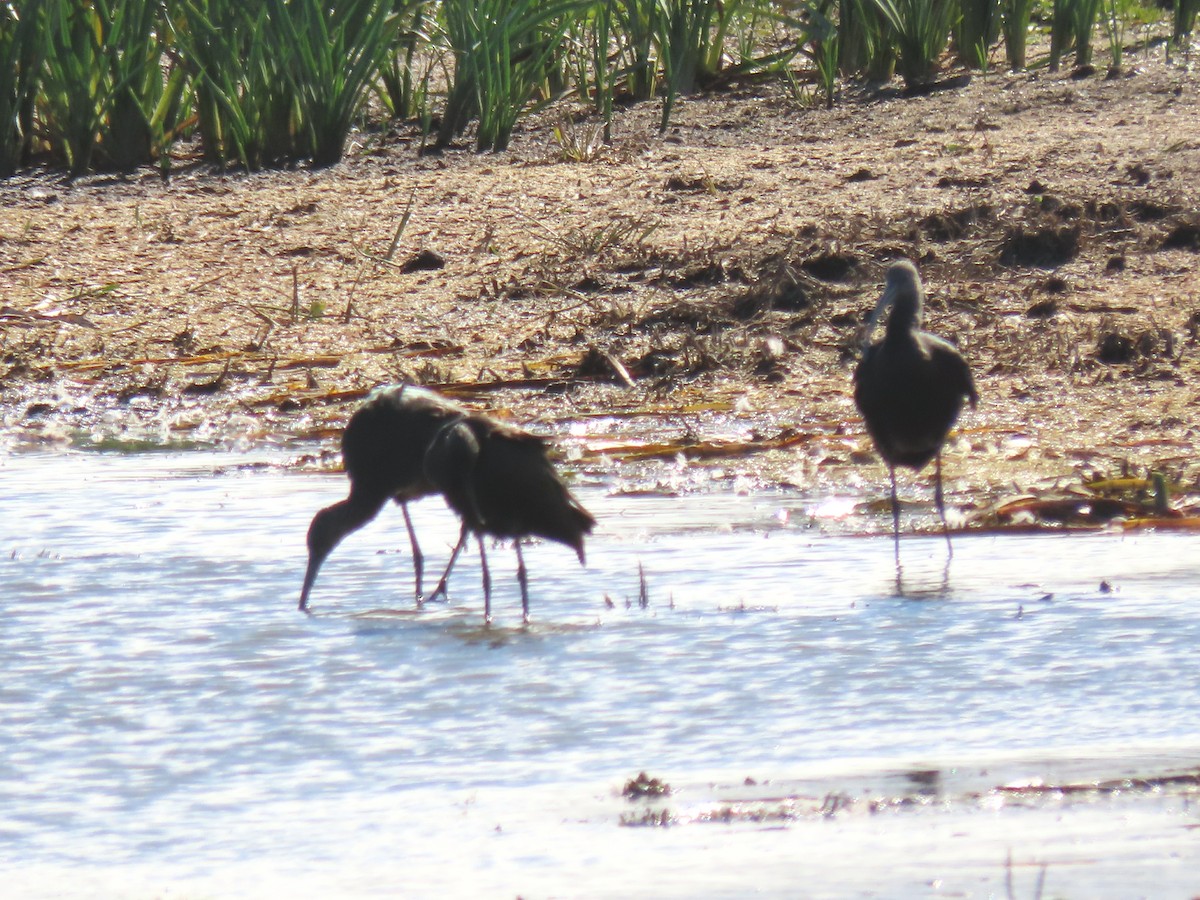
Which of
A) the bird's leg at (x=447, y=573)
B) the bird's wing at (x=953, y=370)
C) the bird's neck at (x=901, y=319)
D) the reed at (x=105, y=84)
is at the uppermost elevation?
the reed at (x=105, y=84)

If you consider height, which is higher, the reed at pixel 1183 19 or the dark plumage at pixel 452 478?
the reed at pixel 1183 19

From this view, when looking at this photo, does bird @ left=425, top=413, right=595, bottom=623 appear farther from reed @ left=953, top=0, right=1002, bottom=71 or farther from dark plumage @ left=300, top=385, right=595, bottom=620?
reed @ left=953, top=0, right=1002, bottom=71

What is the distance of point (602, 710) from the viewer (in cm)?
408

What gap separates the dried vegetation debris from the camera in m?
7.42

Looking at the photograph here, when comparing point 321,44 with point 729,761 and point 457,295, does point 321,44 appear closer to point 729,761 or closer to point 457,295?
point 457,295

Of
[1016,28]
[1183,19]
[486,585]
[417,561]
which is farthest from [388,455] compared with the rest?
A: [1183,19]

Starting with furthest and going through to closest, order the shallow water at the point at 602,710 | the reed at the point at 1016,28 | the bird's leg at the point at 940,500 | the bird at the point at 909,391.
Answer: the reed at the point at 1016,28, the bird at the point at 909,391, the bird's leg at the point at 940,500, the shallow water at the point at 602,710

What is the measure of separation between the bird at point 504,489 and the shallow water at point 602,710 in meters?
0.16

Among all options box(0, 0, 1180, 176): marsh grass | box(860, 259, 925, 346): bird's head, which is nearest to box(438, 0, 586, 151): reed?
box(0, 0, 1180, 176): marsh grass

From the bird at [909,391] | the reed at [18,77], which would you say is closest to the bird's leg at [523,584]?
the bird at [909,391]

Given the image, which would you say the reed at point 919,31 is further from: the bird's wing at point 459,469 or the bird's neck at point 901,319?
the bird's wing at point 459,469

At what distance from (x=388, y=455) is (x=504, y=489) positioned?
1.58 ft

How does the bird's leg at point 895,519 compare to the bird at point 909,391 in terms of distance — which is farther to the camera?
the bird at point 909,391

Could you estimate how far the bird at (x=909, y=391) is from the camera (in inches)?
235
